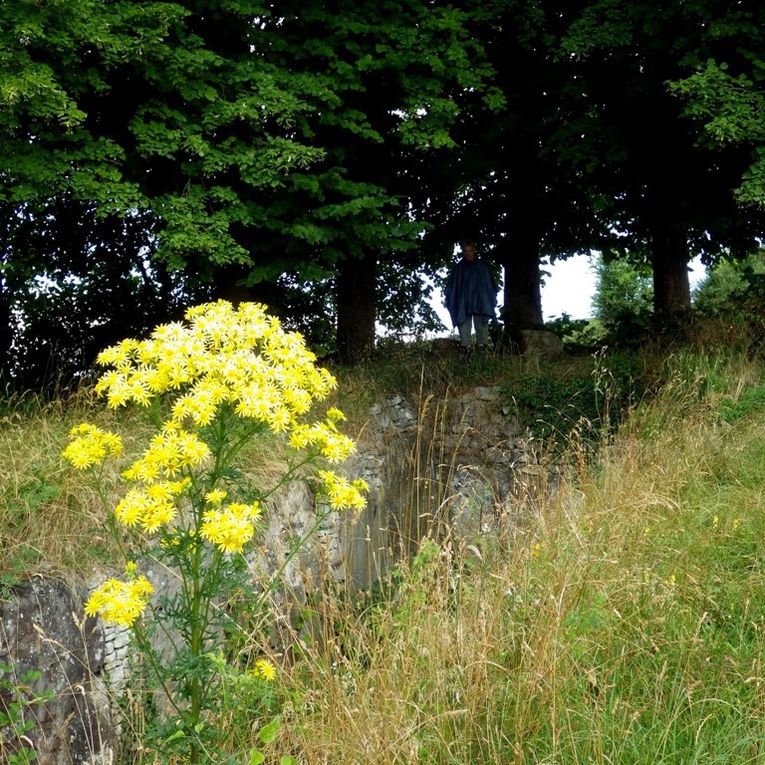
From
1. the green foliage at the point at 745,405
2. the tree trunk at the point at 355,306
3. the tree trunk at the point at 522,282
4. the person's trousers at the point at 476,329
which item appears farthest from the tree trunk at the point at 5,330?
the green foliage at the point at 745,405

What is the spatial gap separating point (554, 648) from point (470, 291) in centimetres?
1027

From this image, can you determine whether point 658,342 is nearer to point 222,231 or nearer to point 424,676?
point 222,231

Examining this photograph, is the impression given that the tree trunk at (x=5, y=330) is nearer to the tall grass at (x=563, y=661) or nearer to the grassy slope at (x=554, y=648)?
the grassy slope at (x=554, y=648)

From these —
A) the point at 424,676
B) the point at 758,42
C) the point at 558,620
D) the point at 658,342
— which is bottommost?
the point at 424,676

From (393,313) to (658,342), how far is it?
5.66m

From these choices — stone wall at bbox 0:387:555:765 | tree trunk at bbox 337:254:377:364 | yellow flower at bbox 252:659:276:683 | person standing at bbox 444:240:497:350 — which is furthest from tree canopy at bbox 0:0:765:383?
yellow flower at bbox 252:659:276:683

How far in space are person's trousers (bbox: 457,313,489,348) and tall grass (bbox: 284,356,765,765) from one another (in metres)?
8.34

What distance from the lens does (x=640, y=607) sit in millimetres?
3719

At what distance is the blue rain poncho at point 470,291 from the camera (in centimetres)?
1284

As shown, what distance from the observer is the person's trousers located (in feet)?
43.0

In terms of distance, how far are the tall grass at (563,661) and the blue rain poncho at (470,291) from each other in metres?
8.19

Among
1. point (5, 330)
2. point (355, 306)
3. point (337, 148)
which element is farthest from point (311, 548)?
point (5, 330)

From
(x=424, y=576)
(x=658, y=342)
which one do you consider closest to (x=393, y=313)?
(x=658, y=342)

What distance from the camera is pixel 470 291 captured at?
Answer: 12.9 m
